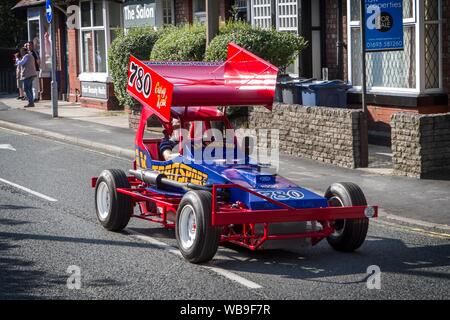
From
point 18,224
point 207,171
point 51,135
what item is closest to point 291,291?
point 207,171

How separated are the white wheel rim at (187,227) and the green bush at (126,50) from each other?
562 inches

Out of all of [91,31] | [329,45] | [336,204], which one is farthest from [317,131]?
[91,31]

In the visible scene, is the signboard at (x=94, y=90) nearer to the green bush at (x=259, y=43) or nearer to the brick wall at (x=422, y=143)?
the green bush at (x=259, y=43)

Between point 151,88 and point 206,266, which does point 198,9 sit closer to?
→ point 151,88

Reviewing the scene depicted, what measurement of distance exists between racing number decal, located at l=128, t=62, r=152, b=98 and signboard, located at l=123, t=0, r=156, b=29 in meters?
17.2

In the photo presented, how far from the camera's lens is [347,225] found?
10.4 metres

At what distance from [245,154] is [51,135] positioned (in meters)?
12.8

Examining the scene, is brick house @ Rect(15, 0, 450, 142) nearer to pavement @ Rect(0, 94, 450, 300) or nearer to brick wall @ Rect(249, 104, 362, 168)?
brick wall @ Rect(249, 104, 362, 168)

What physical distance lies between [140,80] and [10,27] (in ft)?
111

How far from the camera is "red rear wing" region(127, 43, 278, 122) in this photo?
36.1ft

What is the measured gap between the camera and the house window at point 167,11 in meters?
28.9

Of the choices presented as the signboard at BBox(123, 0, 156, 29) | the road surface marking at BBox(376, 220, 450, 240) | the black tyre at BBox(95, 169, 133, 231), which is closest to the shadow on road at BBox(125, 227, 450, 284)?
the road surface marking at BBox(376, 220, 450, 240)

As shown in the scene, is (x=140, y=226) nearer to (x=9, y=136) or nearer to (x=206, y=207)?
(x=206, y=207)

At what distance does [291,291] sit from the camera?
890 cm
